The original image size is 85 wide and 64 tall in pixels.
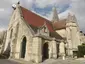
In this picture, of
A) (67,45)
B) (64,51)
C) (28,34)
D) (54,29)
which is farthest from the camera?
(54,29)

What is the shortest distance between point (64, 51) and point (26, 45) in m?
10.5

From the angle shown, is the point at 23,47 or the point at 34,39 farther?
the point at 23,47

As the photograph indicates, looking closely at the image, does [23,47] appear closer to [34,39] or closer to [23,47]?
[23,47]

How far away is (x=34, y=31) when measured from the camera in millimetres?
29594

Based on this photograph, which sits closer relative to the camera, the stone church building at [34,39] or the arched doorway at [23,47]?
the stone church building at [34,39]

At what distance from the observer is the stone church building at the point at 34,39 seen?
27672 millimetres

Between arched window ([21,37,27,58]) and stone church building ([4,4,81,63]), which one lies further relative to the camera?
arched window ([21,37,27,58])

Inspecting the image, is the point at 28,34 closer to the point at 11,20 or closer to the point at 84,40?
the point at 11,20

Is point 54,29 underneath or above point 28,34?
above

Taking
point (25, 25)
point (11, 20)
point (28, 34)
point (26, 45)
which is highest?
point (11, 20)

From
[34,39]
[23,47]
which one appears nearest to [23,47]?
[23,47]

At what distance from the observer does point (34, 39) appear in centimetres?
2747

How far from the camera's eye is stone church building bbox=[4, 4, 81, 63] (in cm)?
2767

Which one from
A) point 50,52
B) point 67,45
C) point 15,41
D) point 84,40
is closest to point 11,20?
point 15,41
